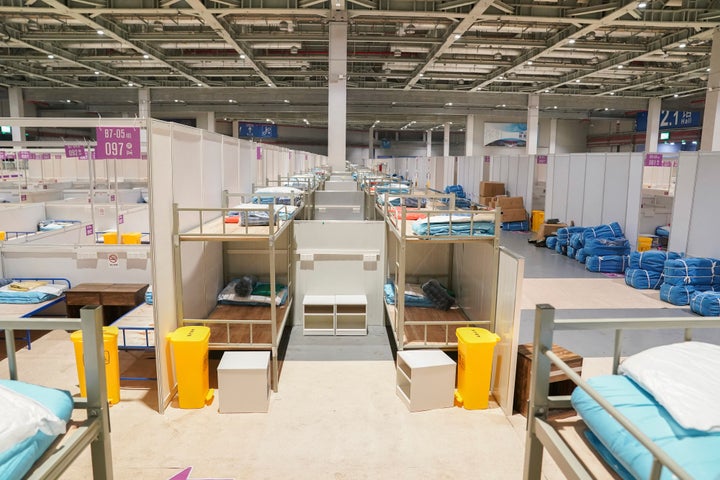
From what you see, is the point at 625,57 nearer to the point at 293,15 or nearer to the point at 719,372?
the point at 293,15

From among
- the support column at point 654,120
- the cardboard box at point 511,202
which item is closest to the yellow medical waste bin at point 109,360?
the cardboard box at point 511,202

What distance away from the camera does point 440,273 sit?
8.02 meters

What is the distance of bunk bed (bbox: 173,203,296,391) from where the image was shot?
5438 millimetres

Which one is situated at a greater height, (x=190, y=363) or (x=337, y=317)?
(x=190, y=363)

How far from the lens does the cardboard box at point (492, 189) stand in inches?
774

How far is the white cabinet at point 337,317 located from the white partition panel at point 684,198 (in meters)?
7.14

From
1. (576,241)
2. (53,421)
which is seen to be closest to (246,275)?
(53,421)

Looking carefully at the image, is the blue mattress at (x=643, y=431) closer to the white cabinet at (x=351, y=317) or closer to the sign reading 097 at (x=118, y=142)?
the sign reading 097 at (x=118, y=142)

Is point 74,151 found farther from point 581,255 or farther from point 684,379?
point 581,255

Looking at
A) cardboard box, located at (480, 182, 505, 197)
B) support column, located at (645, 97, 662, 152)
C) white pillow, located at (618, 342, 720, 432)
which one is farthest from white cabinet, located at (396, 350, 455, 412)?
support column, located at (645, 97, 662, 152)

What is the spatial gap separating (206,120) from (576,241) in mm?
20811

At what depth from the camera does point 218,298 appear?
7137 millimetres

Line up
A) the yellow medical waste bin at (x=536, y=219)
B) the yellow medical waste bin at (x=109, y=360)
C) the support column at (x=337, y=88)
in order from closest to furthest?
1. the yellow medical waste bin at (x=109, y=360)
2. the support column at (x=337, y=88)
3. the yellow medical waste bin at (x=536, y=219)

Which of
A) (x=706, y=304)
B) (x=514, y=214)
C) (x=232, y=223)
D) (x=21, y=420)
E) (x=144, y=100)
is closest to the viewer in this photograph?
(x=21, y=420)
